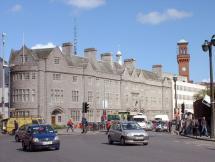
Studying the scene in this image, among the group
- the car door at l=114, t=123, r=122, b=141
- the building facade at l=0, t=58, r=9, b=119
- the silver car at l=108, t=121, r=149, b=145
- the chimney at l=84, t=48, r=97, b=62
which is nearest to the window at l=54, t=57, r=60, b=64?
the building facade at l=0, t=58, r=9, b=119

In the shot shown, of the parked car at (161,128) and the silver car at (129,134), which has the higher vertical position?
the silver car at (129,134)

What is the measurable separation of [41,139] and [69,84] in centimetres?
5557

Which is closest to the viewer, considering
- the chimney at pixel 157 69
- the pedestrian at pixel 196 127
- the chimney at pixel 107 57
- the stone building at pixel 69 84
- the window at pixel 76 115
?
the pedestrian at pixel 196 127

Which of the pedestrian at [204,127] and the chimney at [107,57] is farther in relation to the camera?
the chimney at [107,57]

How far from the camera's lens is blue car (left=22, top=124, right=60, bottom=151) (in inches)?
1018

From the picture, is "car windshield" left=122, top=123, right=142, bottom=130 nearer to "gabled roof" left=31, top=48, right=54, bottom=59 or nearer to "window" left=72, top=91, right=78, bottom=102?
"gabled roof" left=31, top=48, right=54, bottom=59

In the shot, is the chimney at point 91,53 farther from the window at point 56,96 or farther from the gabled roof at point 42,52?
the window at point 56,96

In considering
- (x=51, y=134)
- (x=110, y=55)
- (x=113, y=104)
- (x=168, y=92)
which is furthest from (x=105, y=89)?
(x=51, y=134)

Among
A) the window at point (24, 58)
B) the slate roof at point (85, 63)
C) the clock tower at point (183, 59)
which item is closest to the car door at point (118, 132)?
the slate roof at point (85, 63)

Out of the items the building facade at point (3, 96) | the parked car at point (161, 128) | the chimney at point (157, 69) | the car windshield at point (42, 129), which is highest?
the chimney at point (157, 69)

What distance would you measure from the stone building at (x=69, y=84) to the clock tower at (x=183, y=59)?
1864 inches

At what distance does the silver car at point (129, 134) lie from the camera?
94.9ft

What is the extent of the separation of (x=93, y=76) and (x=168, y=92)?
131 feet

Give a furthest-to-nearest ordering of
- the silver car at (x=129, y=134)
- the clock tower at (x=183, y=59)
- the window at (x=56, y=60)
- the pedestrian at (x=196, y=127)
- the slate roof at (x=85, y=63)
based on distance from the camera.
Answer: the clock tower at (x=183, y=59) → the window at (x=56, y=60) → the slate roof at (x=85, y=63) → the pedestrian at (x=196, y=127) → the silver car at (x=129, y=134)
